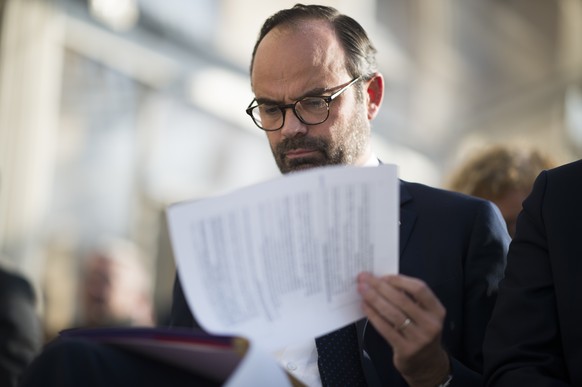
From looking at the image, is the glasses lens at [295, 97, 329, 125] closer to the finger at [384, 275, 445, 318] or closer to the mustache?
the mustache

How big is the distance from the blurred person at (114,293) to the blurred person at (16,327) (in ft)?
6.05

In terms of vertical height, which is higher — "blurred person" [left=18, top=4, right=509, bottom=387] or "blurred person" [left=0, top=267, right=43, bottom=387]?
"blurred person" [left=18, top=4, right=509, bottom=387]

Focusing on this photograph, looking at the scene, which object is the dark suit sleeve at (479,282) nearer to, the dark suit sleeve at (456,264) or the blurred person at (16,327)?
the dark suit sleeve at (456,264)

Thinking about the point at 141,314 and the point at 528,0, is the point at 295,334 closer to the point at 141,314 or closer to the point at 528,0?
the point at 141,314

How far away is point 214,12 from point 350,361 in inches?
275

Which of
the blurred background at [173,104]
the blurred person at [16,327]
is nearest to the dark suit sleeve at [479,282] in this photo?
the blurred person at [16,327]

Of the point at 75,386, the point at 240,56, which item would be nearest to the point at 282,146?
the point at 75,386

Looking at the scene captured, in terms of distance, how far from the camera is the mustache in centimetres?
214

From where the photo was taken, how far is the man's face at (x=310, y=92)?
2.15m

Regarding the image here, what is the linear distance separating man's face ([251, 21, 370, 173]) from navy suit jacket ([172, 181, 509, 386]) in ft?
0.66

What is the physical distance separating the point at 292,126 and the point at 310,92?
0.10m

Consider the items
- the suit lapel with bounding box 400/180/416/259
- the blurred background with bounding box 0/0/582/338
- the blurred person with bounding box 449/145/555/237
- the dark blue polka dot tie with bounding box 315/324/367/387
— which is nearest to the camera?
the dark blue polka dot tie with bounding box 315/324/367/387

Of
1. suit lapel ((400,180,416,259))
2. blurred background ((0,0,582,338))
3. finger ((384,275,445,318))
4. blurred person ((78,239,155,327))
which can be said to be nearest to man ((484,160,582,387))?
finger ((384,275,445,318))

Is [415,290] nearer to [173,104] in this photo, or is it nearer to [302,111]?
[302,111]
